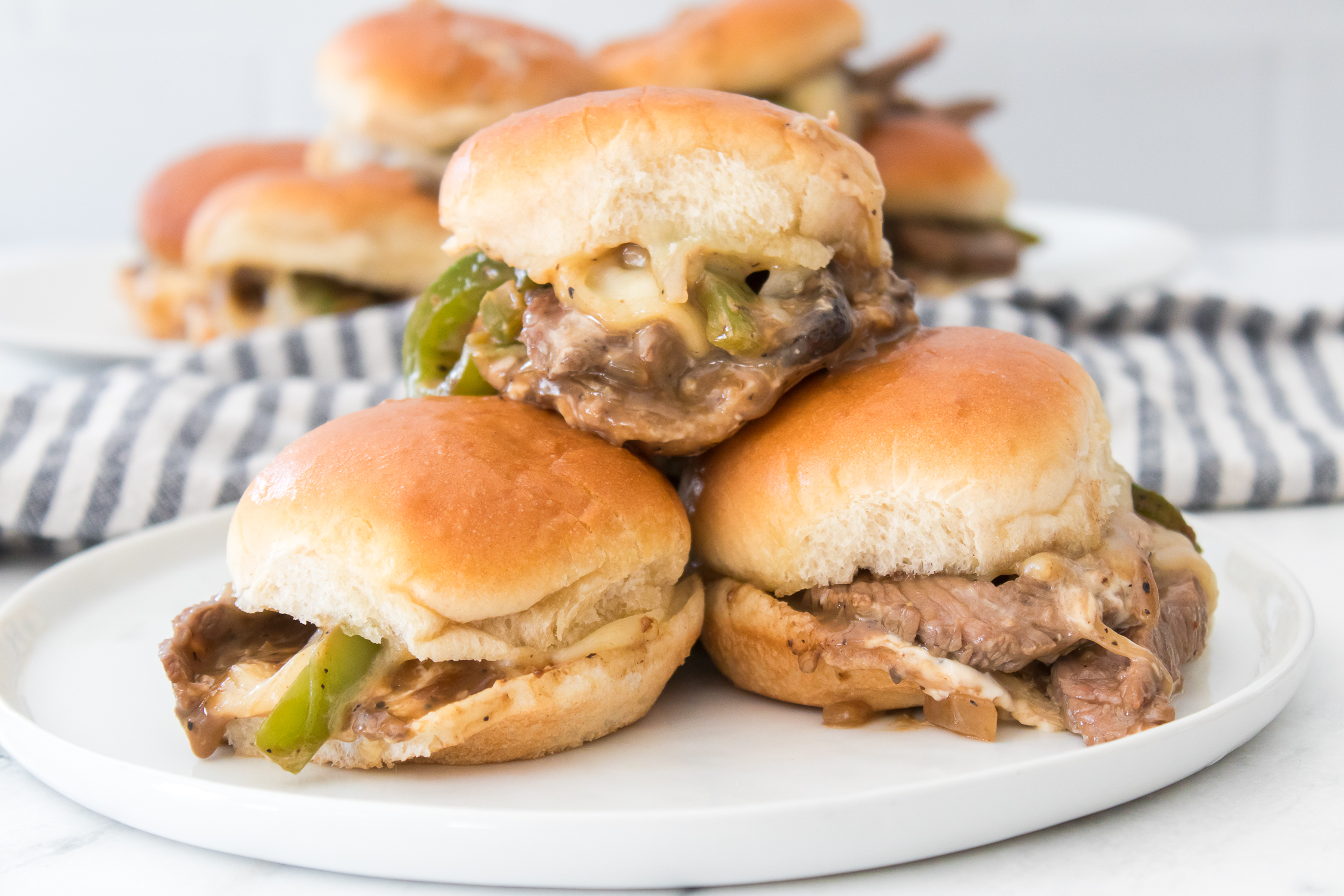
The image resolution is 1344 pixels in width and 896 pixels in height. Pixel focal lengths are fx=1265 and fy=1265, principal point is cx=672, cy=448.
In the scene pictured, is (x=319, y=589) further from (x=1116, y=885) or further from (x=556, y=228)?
(x=1116, y=885)

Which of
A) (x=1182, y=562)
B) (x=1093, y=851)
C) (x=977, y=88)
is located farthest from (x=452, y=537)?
(x=977, y=88)

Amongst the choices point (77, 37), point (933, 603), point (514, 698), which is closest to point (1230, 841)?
point (933, 603)

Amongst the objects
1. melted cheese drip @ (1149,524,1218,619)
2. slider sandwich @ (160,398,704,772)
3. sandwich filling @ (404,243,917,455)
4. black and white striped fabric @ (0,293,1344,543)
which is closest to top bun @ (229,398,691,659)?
slider sandwich @ (160,398,704,772)

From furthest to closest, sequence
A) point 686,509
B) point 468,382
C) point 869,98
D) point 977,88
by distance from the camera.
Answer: point 977,88 < point 869,98 < point 468,382 < point 686,509

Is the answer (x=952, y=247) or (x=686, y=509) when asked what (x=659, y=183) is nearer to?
(x=686, y=509)

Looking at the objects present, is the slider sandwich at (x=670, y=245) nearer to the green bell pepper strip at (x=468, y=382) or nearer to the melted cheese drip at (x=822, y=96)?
the green bell pepper strip at (x=468, y=382)

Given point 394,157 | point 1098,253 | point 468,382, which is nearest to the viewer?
point 468,382
